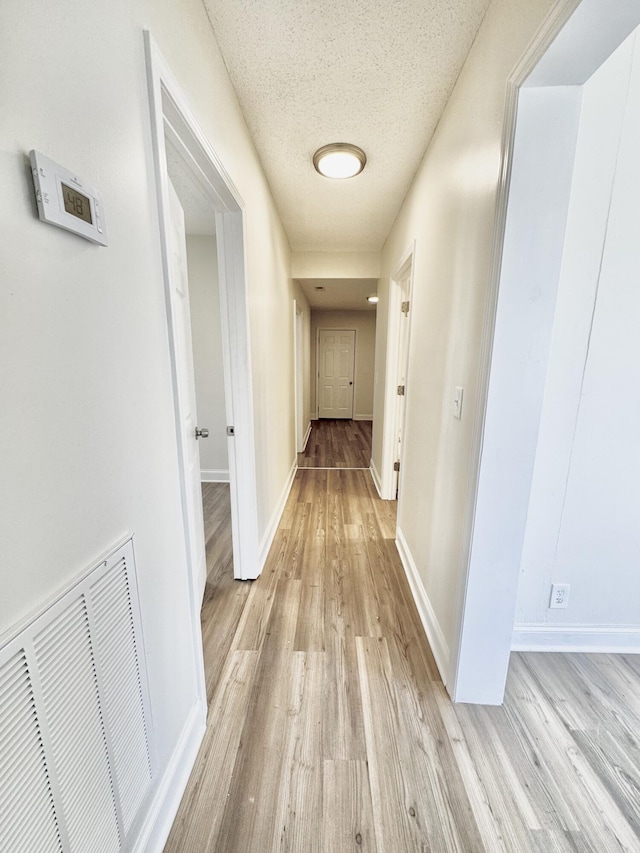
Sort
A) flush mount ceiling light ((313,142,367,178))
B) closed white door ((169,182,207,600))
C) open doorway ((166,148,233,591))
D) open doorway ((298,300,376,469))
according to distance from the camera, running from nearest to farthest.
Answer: closed white door ((169,182,207,600)) < flush mount ceiling light ((313,142,367,178)) < open doorway ((166,148,233,591)) < open doorway ((298,300,376,469))

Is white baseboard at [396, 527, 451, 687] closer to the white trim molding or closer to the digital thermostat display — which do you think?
the white trim molding

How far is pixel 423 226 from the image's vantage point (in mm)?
1883

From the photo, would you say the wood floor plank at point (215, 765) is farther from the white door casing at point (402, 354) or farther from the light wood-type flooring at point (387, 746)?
the white door casing at point (402, 354)

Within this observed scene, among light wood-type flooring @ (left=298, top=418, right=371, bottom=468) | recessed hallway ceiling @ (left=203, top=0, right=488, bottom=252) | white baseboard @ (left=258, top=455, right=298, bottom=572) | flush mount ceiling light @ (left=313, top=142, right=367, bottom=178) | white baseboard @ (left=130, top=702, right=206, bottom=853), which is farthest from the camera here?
light wood-type flooring @ (left=298, top=418, right=371, bottom=468)

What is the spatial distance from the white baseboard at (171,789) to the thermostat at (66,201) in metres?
1.35

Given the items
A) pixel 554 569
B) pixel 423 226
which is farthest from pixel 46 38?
pixel 554 569

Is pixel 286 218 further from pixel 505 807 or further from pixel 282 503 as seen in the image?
pixel 505 807

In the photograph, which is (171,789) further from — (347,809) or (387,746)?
(387,746)

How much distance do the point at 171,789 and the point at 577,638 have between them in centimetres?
170

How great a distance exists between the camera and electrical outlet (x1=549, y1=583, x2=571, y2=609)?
1451 millimetres

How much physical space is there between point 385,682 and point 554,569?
0.87 m

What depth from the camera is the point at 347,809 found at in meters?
→ 0.96

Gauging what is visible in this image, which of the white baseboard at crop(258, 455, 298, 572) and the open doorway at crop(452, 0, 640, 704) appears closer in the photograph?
the open doorway at crop(452, 0, 640, 704)

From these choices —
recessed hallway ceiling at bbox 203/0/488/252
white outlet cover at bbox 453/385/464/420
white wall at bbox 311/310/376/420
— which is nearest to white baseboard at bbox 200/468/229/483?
recessed hallway ceiling at bbox 203/0/488/252
